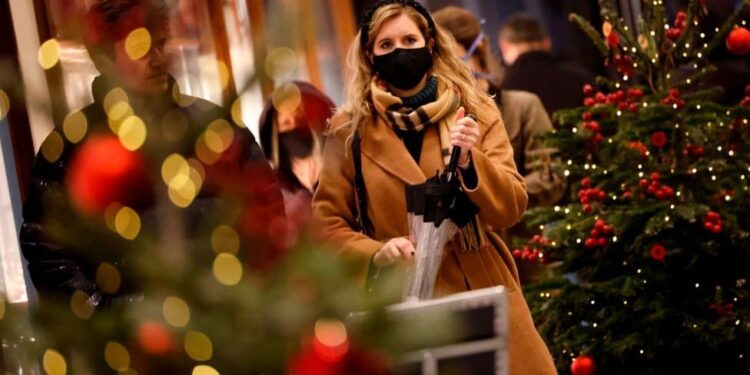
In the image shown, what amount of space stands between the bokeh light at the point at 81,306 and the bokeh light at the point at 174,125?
197mm

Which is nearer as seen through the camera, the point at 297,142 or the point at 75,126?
the point at 75,126

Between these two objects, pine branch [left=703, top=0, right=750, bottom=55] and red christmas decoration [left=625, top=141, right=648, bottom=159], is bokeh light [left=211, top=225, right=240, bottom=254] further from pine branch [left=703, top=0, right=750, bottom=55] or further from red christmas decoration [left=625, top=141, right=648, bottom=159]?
pine branch [left=703, top=0, right=750, bottom=55]

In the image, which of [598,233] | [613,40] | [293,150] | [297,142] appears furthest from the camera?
[613,40]

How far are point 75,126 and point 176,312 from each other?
190 millimetres

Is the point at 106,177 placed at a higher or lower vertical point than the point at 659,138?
higher

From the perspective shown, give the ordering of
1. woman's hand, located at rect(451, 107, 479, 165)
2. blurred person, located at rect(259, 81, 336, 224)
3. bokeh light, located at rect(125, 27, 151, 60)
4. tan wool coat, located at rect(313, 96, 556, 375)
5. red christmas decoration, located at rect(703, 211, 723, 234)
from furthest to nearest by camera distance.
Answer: red christmas decoration, located at rect(703, 211, 723, 234) → blurred person, located at rect(259, 81, 336, 224) → tan wool coat, located at rect(313, 96, 556, 375) → woman's hand, located at rect(451, 107, 479, 165) → bokeh light, located at rect(125, 27, 151, 60)

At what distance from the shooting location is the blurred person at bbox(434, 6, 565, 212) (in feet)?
19.9

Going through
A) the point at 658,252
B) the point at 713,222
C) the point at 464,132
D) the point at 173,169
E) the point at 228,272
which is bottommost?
the point at 658,252

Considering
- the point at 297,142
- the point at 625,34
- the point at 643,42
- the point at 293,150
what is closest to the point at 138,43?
the point at 297,142

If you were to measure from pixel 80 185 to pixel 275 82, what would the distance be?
0.63 ft

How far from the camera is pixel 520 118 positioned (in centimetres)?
628

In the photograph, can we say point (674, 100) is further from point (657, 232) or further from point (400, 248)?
point (400, 248)

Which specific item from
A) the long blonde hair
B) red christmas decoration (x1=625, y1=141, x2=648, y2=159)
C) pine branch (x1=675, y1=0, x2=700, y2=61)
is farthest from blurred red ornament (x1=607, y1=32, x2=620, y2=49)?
the long blonde hair

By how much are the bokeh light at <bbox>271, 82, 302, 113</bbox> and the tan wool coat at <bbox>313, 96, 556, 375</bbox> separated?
2700mm
